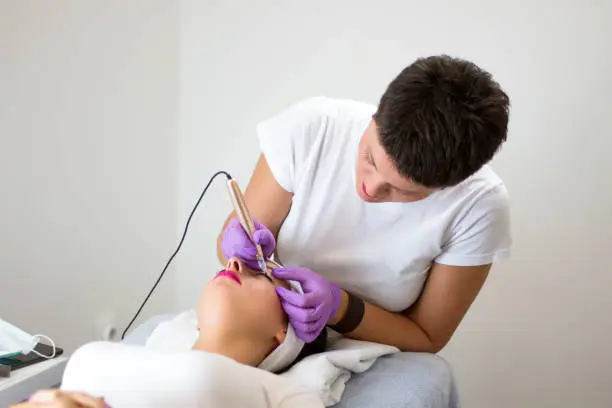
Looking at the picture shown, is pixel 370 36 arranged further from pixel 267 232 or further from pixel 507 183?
pixel 267 232

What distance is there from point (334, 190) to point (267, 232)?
18 centimetres

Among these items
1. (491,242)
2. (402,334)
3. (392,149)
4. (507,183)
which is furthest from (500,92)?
(507,183)

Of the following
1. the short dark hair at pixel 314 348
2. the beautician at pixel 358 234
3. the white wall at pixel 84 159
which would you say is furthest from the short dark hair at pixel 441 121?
the white wall at pixel 84 159

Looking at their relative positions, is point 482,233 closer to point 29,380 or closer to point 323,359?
point 323,359

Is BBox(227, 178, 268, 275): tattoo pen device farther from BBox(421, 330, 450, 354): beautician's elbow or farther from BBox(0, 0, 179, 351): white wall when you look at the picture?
BBox(0, 0, 179, 351): white wall

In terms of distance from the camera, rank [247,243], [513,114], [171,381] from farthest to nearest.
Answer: [513,114], [247,243], [171,381]

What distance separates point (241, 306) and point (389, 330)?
0.33 m

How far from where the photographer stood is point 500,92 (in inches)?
36.4

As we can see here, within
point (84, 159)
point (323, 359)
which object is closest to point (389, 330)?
point (323, 359)

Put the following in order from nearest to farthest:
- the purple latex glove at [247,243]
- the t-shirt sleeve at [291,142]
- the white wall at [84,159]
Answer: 1. the purple latex glove at [247,243]
2. the t-shirt sleeve at [291,142]
3. the white wall at [84,159]

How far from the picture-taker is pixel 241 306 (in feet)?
3.21

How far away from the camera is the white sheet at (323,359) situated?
0.96m

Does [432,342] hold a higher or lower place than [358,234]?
lower

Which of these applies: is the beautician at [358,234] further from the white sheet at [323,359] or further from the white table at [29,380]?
the white table at [29,380]
